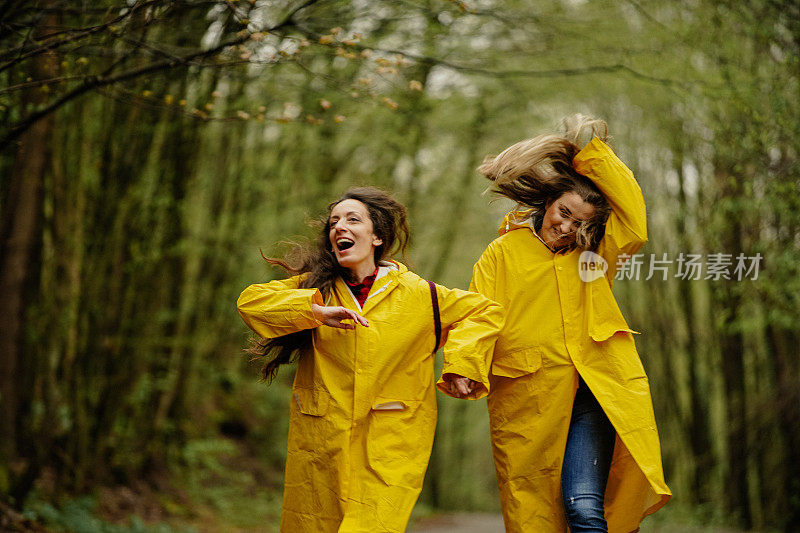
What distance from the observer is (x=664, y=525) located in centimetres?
1083

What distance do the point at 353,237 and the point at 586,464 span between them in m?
1.46

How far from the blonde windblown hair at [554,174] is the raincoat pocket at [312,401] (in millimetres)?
1381

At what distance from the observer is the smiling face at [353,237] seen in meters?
3.54

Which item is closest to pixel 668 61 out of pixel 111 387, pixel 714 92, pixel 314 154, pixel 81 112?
pixel 714 92

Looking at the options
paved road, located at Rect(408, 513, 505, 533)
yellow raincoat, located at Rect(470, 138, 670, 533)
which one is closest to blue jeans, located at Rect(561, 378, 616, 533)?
yellow raincoat, located at Rect(470, 138, 670, 533)

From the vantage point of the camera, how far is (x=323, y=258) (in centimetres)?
360

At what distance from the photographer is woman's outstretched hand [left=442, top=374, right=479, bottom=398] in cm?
334

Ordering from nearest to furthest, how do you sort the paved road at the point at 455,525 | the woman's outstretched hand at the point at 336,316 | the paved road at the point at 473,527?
1. the woman's outstretched hand at the point at 336,316
2. the paved road at the point at 473,527
3. the paved road at the point at 455,525

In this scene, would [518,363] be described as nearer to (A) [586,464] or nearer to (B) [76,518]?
(A) [586,464]

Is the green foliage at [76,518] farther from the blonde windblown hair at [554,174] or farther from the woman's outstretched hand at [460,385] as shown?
the blonde windblown hair at [554,174]

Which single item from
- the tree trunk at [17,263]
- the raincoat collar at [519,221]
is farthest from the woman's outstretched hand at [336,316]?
the tree trunk at [17,263]

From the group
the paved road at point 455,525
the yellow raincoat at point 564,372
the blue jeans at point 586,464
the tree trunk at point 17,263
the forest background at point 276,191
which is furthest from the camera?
the paved road at point 455,525

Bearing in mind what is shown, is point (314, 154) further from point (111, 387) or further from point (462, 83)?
point (111, 387)

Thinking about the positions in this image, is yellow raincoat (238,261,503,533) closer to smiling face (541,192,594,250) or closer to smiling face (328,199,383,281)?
smiling face (328,199,383,281)
